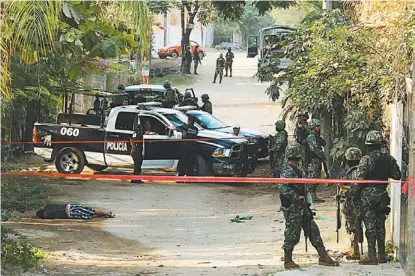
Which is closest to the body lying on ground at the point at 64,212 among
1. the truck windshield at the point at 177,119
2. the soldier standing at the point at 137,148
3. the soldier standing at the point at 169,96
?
the soldier standing at the point at 137,148

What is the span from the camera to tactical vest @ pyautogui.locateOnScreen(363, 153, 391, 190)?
10.3 metres

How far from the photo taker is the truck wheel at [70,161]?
19.3m

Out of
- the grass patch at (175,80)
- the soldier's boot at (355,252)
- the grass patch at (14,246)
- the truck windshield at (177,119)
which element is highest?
the truck windshield at (177,119)

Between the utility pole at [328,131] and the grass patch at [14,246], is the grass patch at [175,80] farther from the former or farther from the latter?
the grass patch at [14,246]

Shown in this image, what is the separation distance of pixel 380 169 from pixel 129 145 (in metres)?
9.25

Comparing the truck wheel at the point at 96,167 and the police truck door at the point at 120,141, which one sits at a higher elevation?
the police truck door at the point at 120,141

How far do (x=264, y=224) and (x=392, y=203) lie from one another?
3.06m

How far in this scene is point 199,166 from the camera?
1872 cm

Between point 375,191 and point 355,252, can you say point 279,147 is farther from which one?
point 375,191

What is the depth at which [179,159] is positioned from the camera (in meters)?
18.7

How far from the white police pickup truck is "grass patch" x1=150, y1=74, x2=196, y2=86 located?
20617mm

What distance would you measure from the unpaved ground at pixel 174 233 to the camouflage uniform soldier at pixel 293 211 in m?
0.25

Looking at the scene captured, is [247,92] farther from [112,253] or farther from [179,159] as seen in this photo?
[112,253]

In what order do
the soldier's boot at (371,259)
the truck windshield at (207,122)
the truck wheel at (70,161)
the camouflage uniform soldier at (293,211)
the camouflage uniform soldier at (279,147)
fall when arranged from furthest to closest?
the truck windshield at (207,122)
the truck wheel at (70,161)
the camouflage uniform soldier at (279,147)
the soldier's boot at (371,259)
the camouflage uniform soldier at (293,211)
